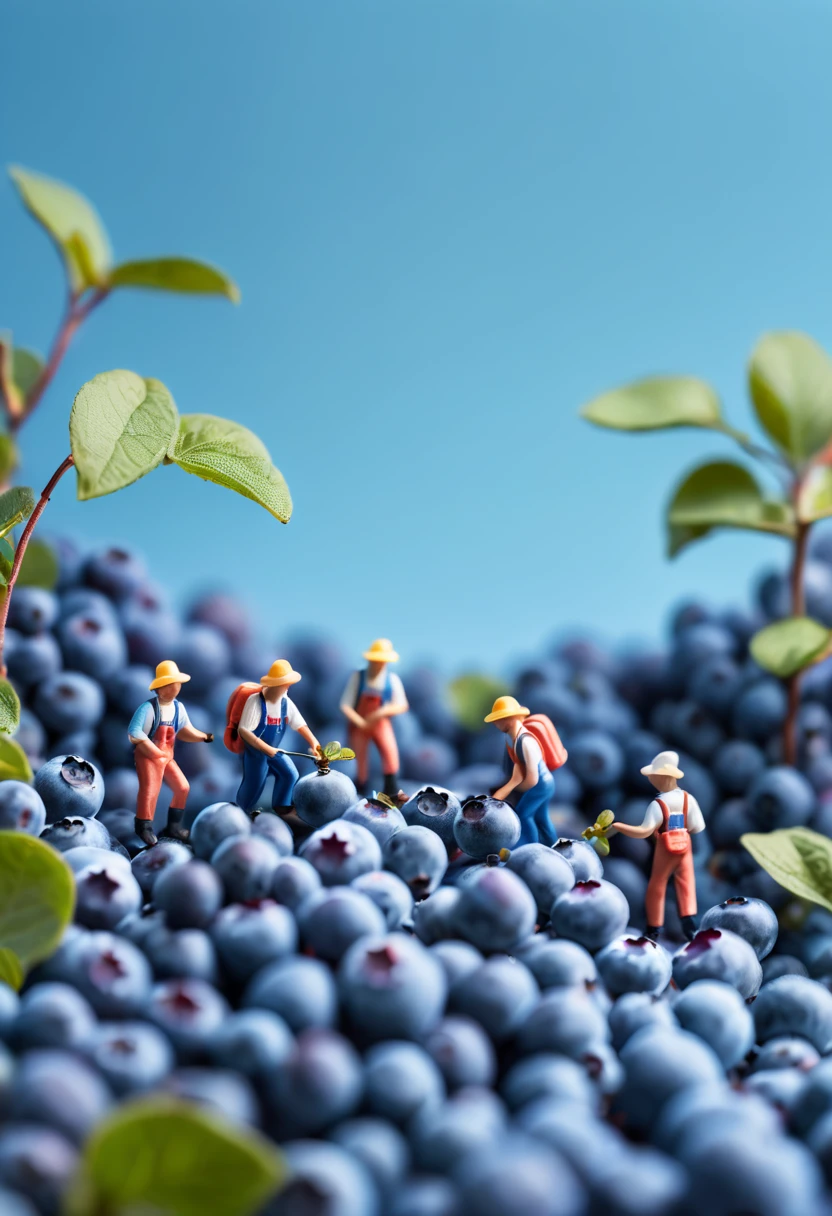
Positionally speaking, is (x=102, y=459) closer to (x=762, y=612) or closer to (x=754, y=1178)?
(x=754, y=1178)

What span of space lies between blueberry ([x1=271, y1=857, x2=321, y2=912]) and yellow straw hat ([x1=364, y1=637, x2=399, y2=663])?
363 millimetres

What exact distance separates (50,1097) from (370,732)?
61cm

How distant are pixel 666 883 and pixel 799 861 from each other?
0.44 ft

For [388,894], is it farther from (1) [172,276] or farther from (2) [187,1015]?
(1) [172,276]

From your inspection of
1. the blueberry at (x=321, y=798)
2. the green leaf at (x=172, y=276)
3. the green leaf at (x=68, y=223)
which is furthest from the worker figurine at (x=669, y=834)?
the green leaf at (x=68, y=223)

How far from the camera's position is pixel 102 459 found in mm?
909

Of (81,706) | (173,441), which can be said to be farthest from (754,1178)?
(81,706)

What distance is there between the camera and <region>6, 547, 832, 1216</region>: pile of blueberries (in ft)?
1.87

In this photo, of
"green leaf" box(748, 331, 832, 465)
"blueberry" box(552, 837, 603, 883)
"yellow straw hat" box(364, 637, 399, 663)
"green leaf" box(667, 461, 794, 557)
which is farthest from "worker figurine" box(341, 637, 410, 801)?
"green leaf" box(748, 331, 832, 465)

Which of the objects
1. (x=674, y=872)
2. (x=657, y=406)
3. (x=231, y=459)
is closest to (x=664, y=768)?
(x=674, y=872)

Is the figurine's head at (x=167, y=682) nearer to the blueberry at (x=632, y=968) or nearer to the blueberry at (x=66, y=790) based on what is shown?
the blueberry at (x=66, y=790)

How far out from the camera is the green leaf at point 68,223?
1391 mm

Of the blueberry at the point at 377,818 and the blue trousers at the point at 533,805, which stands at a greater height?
the blue trousers at the point at 533,805

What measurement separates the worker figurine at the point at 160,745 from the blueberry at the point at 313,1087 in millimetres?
404
